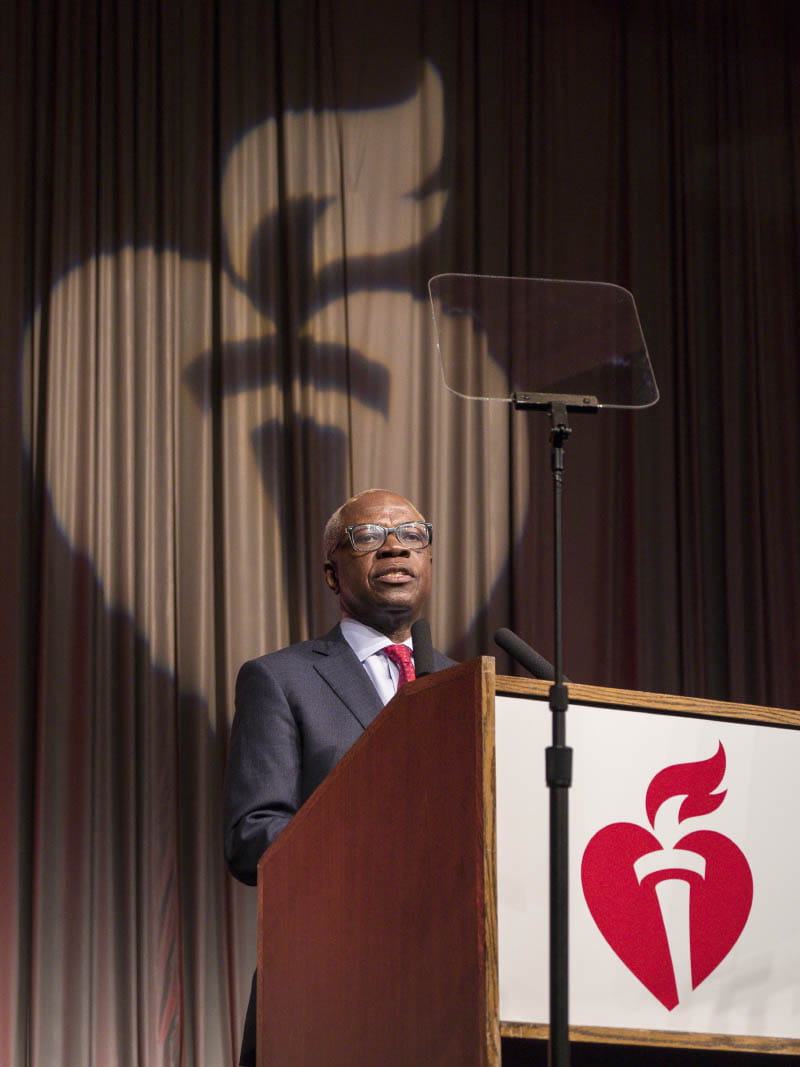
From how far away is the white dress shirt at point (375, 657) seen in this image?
2867mm

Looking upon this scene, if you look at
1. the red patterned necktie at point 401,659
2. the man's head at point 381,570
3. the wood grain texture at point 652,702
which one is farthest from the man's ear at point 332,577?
the wood grain texture at point 652,702

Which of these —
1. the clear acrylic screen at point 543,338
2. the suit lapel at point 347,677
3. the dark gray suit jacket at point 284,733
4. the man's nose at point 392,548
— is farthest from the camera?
the man's nose at point 392,548

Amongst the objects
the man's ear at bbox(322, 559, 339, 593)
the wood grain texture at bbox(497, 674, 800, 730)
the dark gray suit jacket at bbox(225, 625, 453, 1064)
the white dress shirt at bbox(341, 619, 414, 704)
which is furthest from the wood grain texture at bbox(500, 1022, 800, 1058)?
the man's ear at bbox(322, 559, 339, 593)

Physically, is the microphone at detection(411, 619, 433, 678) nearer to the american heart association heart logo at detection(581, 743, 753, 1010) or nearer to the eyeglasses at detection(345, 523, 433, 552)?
the american heart association heart logo at detection(581, 743, 753, 1010)

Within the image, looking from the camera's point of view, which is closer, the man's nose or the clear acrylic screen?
the clear acrylic screen

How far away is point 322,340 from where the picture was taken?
14.5ft

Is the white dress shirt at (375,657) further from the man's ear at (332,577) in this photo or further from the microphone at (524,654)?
the microphone at (524,654)

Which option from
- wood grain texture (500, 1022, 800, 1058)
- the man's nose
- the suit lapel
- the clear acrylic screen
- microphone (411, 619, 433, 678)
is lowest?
wood grain texture (500, 1022, 800, 1058)

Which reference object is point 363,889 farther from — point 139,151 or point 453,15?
point 453,15

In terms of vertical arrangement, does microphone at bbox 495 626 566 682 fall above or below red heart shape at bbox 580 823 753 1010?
above

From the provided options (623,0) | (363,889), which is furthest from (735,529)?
(363,889)

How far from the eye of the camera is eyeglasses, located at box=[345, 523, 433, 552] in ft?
9.85

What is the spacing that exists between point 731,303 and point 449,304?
3.01 m

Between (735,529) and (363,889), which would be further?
(735,529)
